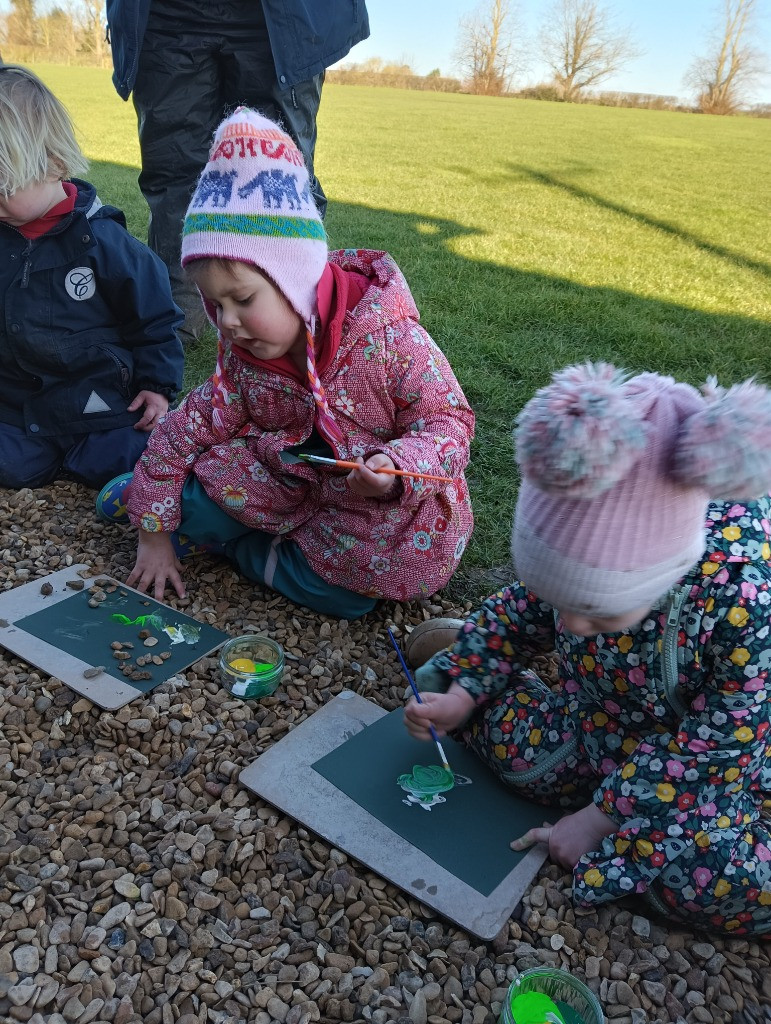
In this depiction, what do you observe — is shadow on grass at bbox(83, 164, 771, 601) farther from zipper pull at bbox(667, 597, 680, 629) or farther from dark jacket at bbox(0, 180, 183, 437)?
zipper pull at bbox(667, 597, 680, 629)

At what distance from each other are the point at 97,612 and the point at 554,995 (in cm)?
147

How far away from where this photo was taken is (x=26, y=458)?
2.81 meters

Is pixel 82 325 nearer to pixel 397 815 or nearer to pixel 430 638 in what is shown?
pixel 430 638

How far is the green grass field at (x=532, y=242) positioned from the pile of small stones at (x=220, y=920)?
1018 mm

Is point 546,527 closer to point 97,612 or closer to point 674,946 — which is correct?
point 674,946

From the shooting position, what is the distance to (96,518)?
8.77ft

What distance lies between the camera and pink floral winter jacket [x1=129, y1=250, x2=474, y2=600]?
2.10 m

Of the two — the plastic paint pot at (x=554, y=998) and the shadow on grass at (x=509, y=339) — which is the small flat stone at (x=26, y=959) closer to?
the plastic paint pot at (x=554, y=998)

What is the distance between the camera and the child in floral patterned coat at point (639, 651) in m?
1.08

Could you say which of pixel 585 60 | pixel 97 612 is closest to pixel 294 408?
pixel 97 612

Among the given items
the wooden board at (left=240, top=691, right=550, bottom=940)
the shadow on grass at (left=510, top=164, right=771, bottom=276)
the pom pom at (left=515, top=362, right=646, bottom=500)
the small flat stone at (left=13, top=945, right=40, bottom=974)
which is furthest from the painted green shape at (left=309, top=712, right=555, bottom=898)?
the shadow on grass at (left=510, top=164, right=771, bottom=276)

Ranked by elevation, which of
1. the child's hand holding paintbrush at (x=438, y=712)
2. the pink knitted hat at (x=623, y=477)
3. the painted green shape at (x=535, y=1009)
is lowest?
the painted green shape at (x=535, y=1009)

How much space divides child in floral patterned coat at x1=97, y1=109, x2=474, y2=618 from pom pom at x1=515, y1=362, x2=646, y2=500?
2.50 ft

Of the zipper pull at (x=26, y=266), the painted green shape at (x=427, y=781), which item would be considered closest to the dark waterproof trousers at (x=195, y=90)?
the zipper pull at (x=26, y=266)
